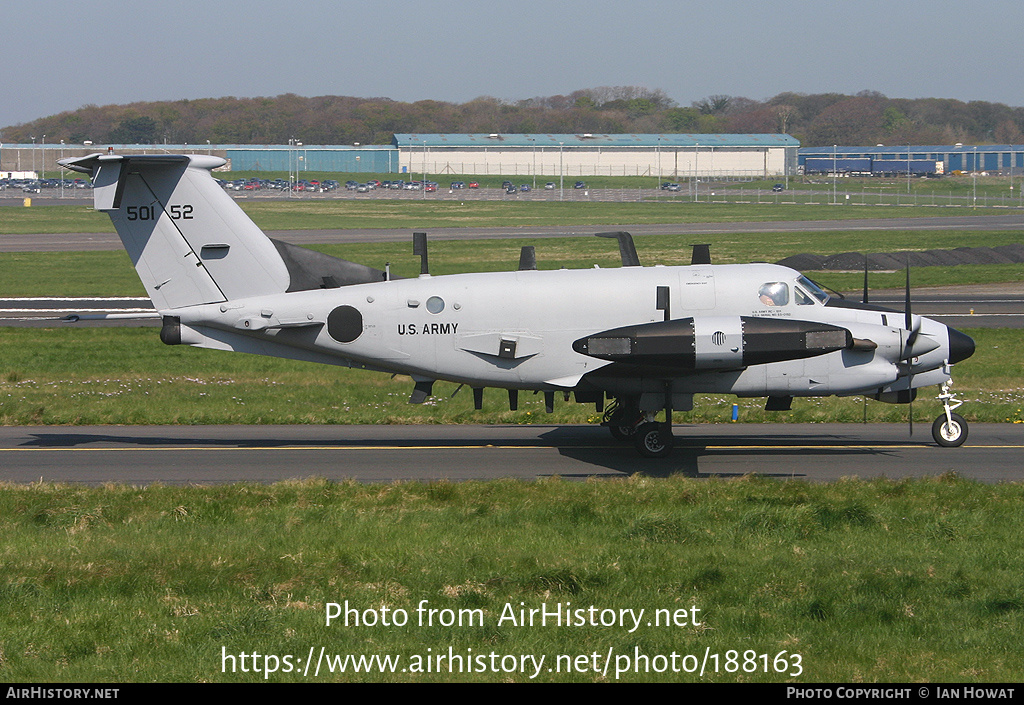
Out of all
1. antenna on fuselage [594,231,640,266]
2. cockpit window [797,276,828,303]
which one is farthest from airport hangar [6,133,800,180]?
cockpit window [797,276,828,303]

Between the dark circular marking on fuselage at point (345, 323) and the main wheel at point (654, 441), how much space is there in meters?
5.29

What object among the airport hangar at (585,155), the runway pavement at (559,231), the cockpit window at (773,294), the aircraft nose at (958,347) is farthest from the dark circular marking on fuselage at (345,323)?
the airport hangar at (585,155)

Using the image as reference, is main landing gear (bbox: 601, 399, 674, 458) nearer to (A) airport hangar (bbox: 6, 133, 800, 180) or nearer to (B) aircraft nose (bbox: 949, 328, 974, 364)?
(B) aircraft nose (bbox: 949, 328, 974, 364)

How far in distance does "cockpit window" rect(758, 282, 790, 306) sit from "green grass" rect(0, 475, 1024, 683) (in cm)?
396

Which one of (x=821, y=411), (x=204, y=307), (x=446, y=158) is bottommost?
(x=821, y=411)

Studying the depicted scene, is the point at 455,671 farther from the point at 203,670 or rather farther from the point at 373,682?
the point at 203,670

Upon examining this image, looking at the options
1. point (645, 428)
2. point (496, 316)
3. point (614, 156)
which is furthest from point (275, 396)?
point (614, 156)

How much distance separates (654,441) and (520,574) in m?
7.20

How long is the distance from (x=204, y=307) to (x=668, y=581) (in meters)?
10.9

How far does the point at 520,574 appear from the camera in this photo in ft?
34.9

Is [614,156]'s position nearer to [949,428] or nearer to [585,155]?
[585,155]

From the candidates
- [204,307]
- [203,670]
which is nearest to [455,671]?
[203,670]

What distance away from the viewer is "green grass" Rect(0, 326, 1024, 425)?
21203mm

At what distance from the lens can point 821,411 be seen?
21656 mm
